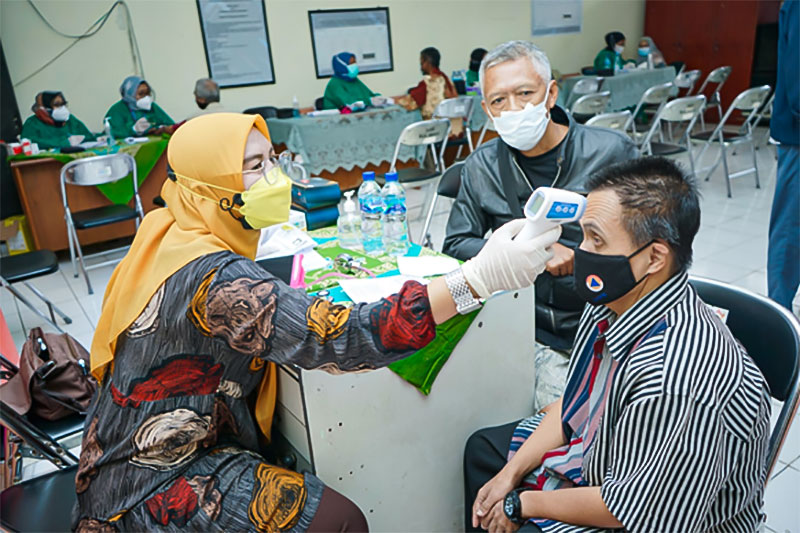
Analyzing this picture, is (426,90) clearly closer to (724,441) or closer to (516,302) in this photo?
(516,302)

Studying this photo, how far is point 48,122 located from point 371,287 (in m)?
4.47

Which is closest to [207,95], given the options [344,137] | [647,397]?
[344,137]

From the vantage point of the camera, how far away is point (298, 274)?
1.63 m

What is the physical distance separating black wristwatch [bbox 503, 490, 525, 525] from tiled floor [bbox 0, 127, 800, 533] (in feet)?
3.62

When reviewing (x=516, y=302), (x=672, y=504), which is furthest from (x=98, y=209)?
(x=672, y=504)

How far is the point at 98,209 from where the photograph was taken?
389cm

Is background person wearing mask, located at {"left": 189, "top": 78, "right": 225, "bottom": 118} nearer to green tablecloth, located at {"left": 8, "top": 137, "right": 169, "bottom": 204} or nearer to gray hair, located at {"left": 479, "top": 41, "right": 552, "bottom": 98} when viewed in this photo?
green tablecloth, located at {"left": 8, "top": 137, "right": 169, "bottom": 204}

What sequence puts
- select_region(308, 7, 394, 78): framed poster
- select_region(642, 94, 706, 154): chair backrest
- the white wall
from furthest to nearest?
select_region(308, 7, 394, 78): framed poster, the white wall, select_region(642, 94, 706, 154): chair backrest

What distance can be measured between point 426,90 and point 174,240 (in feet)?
14.8

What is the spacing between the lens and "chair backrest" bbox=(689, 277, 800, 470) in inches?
43.9

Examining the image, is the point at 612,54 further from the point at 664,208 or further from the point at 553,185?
the point at 664,208

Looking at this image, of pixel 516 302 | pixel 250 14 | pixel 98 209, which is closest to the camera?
pixel 516 302

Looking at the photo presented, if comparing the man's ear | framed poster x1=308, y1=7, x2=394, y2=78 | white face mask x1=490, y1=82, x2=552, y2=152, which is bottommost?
the man's ear

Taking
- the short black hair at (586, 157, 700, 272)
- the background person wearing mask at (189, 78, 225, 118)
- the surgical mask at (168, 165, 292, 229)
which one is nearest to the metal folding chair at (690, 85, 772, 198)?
the background person wearing mask at (189, 78, 225, 118)
